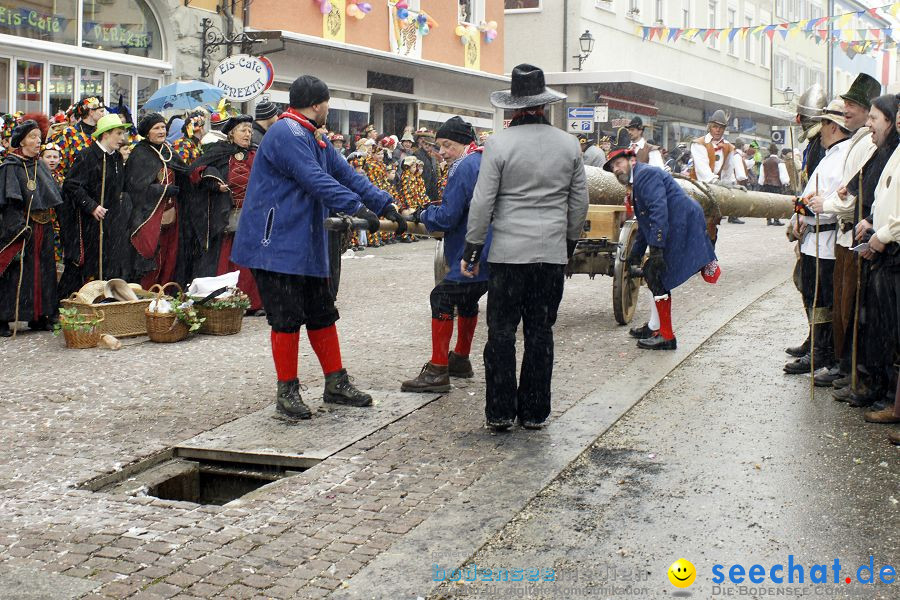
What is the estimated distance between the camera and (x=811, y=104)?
827 centimetres

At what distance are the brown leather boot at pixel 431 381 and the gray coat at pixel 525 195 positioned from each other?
1.29m

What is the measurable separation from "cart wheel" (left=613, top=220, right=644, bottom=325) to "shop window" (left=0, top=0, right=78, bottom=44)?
9171 millimetres

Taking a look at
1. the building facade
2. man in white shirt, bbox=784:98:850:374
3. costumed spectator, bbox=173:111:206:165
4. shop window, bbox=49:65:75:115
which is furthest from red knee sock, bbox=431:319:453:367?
the building facade

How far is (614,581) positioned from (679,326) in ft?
21.5

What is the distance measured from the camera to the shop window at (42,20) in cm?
1545

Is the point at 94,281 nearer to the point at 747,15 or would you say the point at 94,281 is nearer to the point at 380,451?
the point at 380,451

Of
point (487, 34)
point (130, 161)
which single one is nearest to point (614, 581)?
point (130, 161)

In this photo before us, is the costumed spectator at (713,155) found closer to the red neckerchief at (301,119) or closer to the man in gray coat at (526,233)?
the man in gray coat at (526,233)

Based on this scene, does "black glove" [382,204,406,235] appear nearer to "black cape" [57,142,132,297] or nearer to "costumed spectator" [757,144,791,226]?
"black cape" [57,142,132,297]

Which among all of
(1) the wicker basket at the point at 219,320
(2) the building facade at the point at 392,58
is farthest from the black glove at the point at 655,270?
(2) the building facade at the point at 392,58

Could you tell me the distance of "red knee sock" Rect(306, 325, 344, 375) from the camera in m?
6.95

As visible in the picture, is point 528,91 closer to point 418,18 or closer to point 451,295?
point 451,295

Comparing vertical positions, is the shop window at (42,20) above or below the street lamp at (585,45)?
below

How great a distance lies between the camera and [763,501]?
511 centimetres
